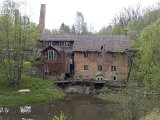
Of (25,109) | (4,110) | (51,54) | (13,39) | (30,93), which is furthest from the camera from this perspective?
(51,54)

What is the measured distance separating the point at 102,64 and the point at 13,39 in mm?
16111

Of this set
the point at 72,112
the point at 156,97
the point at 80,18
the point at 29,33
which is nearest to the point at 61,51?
the point at 29,33

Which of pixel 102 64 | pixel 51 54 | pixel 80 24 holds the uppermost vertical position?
pixel 80 24

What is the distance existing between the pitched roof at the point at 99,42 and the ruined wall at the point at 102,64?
3.84 ft

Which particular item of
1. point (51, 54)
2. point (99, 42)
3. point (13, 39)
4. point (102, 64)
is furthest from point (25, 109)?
point (99, 42)

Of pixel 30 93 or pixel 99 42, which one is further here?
pixel 99 42

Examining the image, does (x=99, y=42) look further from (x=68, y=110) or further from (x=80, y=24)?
(x=80, y=24)

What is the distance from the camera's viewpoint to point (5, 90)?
48562 millimetres

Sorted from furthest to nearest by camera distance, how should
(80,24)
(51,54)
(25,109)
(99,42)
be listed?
(80,24), (99,42), (51,54), (25,109)

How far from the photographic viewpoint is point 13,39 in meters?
50.6

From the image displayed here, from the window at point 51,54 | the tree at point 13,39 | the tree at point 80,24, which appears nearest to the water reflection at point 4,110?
the tree at point 13,39

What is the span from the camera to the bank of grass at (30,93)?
4488 cm

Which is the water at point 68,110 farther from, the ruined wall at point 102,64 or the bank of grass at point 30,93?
the ruined wall at point 102,64

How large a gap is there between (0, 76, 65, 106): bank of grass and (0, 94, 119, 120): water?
4.52ft
